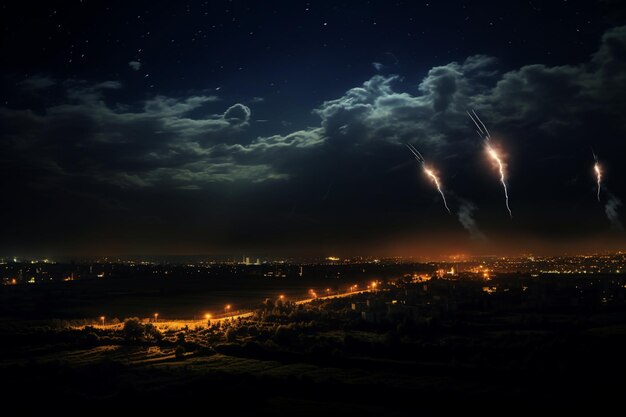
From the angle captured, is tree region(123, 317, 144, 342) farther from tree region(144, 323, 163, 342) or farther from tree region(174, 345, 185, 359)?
tree region(174, 345, 185, 359)

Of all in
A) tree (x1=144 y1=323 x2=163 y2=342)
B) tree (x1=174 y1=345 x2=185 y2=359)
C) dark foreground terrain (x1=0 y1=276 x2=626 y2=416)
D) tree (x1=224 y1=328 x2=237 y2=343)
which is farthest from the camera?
tree (x1=144 y1=323 x2=163 y2=342)

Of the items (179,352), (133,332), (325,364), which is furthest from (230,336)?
(325,364)

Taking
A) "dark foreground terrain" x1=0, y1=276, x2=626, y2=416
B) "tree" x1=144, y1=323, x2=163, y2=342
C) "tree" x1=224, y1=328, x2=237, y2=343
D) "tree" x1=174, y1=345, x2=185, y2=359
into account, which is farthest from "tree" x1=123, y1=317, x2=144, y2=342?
"tree" x1=224, y1=328, x2=237, y2=343

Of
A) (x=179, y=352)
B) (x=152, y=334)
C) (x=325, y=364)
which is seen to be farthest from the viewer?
(x=152, y=334)

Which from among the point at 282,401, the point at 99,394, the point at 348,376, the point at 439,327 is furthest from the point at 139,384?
the point at 439,327

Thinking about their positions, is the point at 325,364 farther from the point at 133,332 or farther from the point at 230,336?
the point at 133,332

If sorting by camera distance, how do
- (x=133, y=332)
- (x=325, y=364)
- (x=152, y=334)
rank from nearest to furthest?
1. (x=325, y=364)
2. (x=133, y=332)
3. (x=152, y=334)

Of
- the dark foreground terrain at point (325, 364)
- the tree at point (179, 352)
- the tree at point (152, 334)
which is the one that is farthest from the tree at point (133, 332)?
the tree at point (179, 352)

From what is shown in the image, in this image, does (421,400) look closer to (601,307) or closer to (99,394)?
(99,394)

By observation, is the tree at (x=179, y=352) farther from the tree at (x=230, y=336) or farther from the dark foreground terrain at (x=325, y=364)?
the tree at (x=230, y=336)
